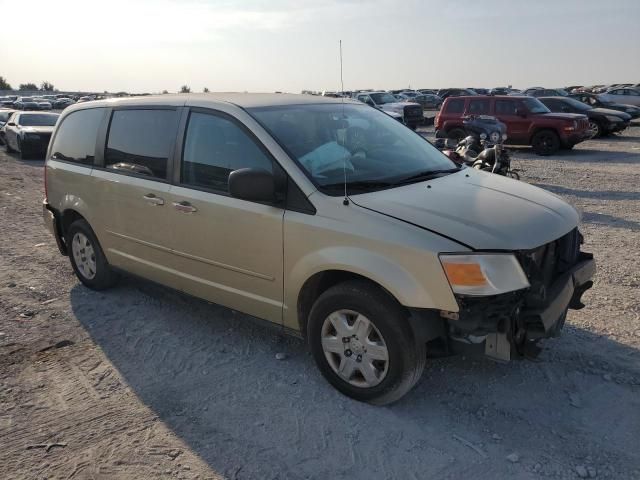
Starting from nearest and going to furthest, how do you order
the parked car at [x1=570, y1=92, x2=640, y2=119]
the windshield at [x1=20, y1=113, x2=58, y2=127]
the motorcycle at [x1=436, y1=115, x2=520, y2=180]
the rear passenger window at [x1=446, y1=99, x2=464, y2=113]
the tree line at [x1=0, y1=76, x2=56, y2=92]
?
the motorcycle at [x1=436, y1=115, x2=520, y2=180] → the rear passenger window at [x1=446, y1=99, x2=464, y2=113] → the windshield at [x1=20, y1=113, x2=58, y2=127] → the parked car at [x1=570, y1=92, x2=640, y2=119] → the tree line at [x1=0, y1=76, x2=56, y2=92]

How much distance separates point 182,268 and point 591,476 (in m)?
2.98

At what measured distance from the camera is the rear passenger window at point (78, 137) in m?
5.03

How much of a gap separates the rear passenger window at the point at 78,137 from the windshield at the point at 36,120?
47.8ft

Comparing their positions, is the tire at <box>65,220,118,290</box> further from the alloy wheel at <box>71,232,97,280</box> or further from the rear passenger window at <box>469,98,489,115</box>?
the rear passenger window at <box>469,98,489,115</box>

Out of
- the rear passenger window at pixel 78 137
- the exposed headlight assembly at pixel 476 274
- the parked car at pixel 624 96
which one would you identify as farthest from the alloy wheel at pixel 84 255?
the parked car at pixel 624 96

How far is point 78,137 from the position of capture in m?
5.23

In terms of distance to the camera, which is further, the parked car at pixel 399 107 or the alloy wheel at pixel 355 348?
the parked car at pixel 399 107

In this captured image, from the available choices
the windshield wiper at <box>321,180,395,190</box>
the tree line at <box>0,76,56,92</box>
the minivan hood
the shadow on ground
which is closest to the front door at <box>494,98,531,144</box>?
the shadow on ground

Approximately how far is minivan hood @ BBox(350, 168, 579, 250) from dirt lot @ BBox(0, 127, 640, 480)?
1.04 m

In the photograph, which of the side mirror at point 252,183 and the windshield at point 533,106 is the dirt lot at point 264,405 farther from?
the windshield at point 533,106

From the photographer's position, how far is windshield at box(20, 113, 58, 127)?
1831cm

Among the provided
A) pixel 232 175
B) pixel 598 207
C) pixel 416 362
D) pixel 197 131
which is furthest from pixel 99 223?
pixel 598 207

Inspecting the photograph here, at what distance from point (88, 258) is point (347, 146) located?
2964 millimetres

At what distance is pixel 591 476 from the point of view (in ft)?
8.93
